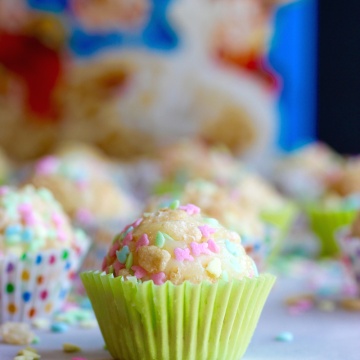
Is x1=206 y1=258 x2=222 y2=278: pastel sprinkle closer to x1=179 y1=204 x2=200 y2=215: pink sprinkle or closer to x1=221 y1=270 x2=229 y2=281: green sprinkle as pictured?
x1=221 y1=270 x2=229 y2=281: green sprinkle

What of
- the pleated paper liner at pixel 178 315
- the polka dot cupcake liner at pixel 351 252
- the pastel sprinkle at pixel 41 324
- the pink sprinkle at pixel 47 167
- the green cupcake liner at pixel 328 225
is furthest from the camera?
the green cupcake liner at pixel 328 225

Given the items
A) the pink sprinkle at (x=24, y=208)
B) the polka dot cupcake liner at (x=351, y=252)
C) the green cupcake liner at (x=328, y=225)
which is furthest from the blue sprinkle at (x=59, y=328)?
the green cupcake liner at (x=328, y=225)

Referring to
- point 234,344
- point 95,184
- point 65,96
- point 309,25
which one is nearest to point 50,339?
point 234,344

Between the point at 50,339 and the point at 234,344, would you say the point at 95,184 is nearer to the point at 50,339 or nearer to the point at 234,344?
the point at 50,339

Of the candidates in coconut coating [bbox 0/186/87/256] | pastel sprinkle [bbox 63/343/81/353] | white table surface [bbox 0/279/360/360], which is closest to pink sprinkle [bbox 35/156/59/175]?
coconut coating [bbox 0/186/87/256]

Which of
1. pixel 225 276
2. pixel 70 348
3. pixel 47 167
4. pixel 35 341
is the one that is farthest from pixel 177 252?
pixel 47 167

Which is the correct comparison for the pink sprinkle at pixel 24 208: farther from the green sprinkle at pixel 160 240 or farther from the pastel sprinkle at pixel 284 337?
the pastel sprinkle at pixel 284 337

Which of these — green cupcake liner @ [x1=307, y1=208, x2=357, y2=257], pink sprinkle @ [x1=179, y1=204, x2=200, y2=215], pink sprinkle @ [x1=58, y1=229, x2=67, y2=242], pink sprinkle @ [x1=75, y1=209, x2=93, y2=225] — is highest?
green cupcake liner @ [x1=307, y1=208, x2=357, y2=257]
